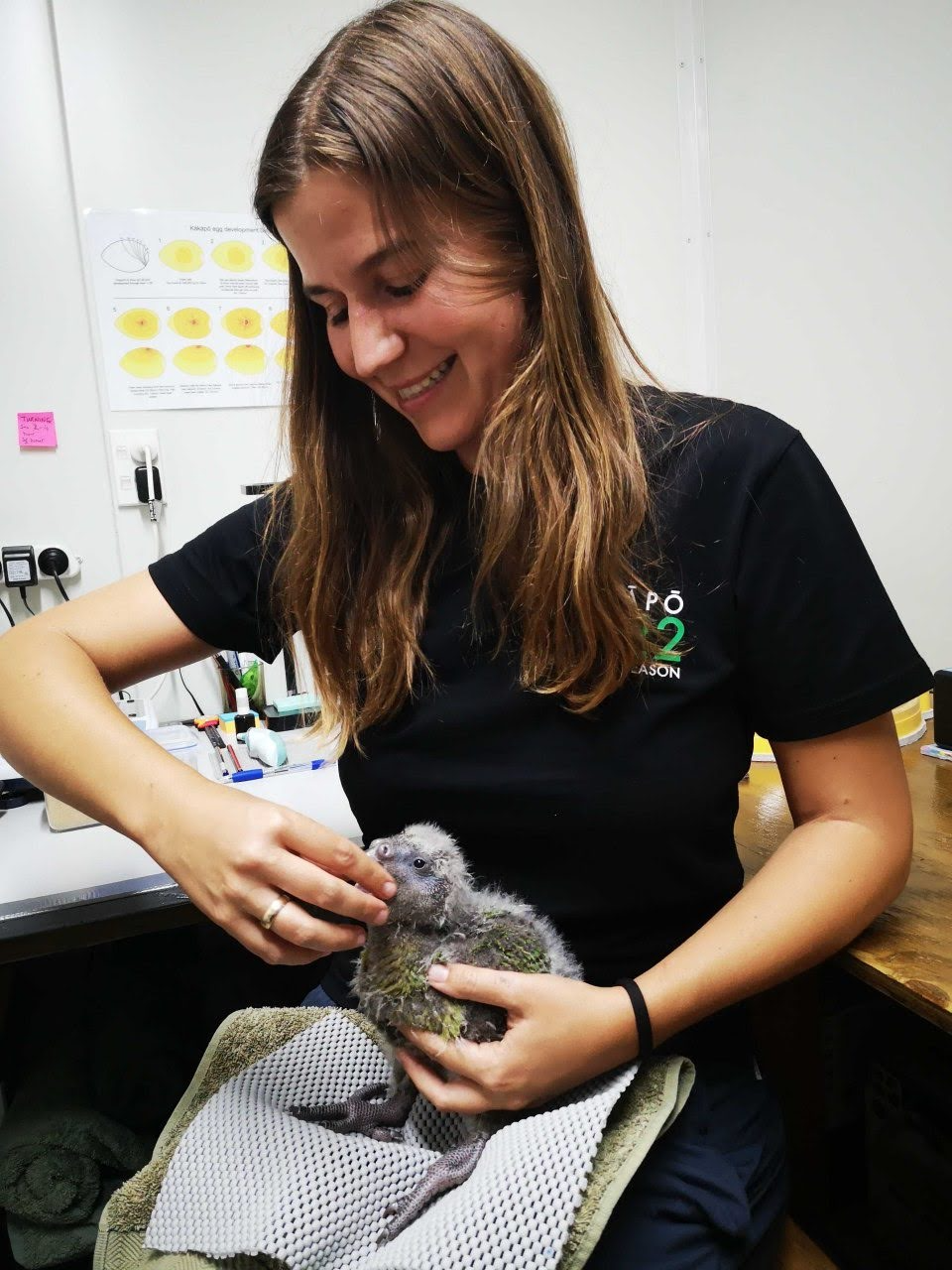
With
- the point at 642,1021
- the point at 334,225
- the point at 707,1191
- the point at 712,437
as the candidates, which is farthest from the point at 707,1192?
the point at 334,225

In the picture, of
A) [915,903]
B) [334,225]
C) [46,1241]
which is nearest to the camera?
[334,225]

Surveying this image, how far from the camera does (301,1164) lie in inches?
28.3

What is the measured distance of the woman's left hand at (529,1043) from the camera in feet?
2.32

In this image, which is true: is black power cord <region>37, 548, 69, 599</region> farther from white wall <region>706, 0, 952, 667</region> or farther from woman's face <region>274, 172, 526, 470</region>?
white wall <region>706, 0, 952, 667</region>

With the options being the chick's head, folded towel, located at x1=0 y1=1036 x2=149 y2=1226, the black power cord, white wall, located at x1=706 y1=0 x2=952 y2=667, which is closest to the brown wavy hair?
the chick's head

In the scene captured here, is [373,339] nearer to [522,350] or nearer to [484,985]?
[522,350]

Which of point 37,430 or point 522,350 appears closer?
point 522,350

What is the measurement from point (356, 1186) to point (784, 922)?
45cm

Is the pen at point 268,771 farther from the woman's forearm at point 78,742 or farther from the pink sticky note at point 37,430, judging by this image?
the pink sticky note at point 37,430

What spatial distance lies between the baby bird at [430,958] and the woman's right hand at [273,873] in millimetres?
30

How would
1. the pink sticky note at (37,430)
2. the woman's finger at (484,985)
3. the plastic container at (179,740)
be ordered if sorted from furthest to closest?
the pink sticky note at (37,430), the plastic container at (179,740), the woman's finger at (484,985)

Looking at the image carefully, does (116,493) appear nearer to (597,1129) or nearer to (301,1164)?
→ (301,1164)

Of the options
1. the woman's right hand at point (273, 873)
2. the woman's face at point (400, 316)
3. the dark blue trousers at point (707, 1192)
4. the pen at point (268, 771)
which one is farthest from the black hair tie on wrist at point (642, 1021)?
the pen at point (268, 771)

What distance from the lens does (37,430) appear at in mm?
1949
